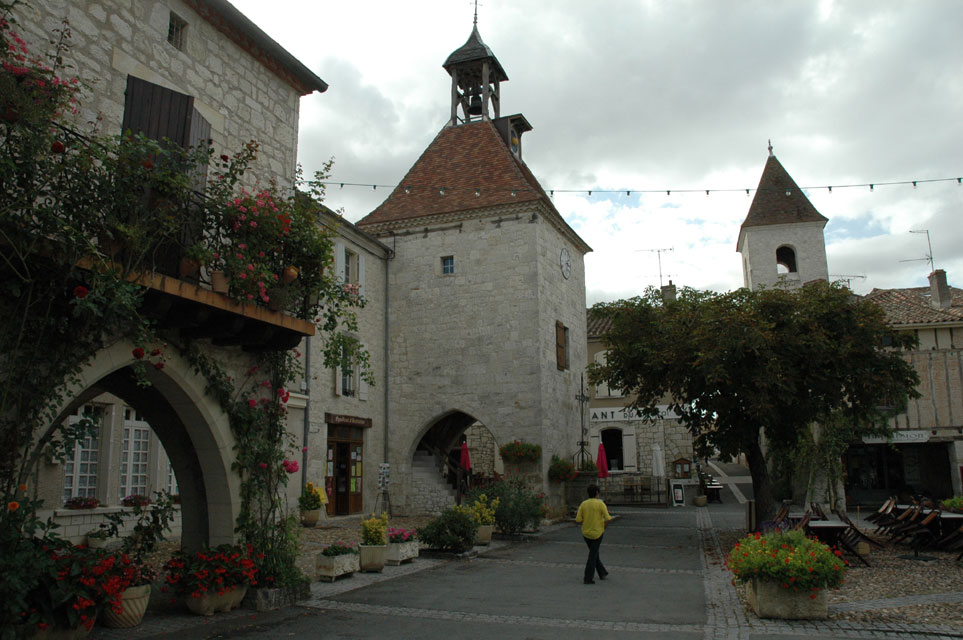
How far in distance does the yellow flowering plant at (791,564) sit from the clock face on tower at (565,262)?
1353 centimetres

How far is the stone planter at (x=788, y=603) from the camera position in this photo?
21.8ft

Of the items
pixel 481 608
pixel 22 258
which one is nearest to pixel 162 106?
pixel 22 258

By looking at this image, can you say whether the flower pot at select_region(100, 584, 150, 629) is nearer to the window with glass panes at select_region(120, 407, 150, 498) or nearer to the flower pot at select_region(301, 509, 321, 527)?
the window with glass panes at select_region(120, 407, 150, 498)

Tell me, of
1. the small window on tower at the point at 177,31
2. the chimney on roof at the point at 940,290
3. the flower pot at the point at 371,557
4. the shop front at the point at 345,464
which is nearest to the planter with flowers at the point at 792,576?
the flower pot at the point at 371,557

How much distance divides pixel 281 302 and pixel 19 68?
2.81 metres

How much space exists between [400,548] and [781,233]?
27.0 meters

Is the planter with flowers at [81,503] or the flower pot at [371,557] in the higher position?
the planter with flowers at [81,503]

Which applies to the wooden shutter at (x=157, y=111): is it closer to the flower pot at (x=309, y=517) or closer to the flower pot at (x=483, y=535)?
the flower pot at (x=483, y=535)

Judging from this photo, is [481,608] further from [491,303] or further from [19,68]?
[491,303]

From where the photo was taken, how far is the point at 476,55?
21703mm

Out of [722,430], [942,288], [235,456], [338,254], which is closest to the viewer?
[235,456]

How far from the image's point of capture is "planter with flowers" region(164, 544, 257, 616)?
6594 mm

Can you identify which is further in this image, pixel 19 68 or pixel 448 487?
pixel 448 487

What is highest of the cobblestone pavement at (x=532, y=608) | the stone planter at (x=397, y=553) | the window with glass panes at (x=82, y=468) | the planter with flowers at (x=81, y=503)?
the window with glass panes at (x=82, y=468)
